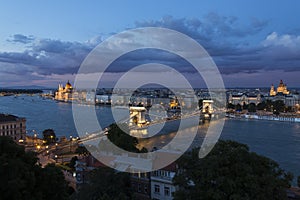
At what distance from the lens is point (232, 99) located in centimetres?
3150

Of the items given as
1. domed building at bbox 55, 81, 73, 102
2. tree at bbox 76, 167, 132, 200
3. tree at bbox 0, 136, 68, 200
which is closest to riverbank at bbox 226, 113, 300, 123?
tree at bbox 76, 167, 132, 200

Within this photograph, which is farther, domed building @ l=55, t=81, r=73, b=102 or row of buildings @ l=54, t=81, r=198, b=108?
domed building @ l=55, t=81, r=73, b=102

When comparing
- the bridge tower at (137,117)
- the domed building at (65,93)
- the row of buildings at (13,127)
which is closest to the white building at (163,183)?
the row of buildings at (13,127)

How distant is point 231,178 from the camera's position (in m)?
2.26

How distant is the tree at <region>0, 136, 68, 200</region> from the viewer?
219 cm

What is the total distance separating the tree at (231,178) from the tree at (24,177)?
101 centimetres

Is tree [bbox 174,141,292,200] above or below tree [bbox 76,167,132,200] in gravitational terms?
above

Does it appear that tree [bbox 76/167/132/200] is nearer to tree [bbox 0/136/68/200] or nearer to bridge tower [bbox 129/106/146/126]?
tree [bbox 0/136/68/200]

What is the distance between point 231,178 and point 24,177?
1530 mm

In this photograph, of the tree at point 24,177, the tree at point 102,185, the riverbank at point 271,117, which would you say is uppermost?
the tree at point 24,177

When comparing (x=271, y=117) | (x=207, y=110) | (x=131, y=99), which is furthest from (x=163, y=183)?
(x=131, y=99)

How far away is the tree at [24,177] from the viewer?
2.19 m

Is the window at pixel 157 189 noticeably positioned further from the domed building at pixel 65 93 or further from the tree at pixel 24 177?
the domed building at pixel 65 93

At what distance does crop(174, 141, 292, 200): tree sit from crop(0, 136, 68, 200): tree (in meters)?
1.01
